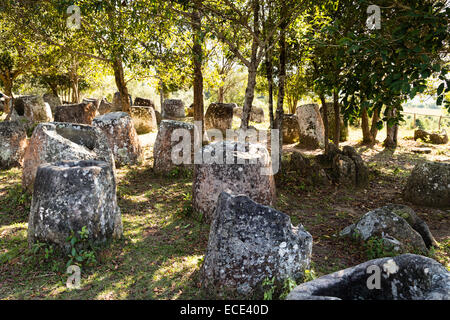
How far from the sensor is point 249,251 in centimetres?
413

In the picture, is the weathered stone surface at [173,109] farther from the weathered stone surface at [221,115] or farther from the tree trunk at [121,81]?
the tree trunk at [121,81]

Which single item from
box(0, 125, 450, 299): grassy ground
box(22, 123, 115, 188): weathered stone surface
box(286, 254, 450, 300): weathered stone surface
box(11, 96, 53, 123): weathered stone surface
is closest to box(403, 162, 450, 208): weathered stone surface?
box(0, 125, 450, 299): grassy ground

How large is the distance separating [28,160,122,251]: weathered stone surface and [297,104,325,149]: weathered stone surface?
10906mm

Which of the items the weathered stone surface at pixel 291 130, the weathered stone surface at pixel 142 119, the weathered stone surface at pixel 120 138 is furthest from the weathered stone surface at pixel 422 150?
the weathered stone surface at pixel 142 119

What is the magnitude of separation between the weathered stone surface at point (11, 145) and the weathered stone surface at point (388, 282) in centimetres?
949

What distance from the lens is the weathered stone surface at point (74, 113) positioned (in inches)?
615

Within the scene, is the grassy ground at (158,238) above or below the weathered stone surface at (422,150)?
below

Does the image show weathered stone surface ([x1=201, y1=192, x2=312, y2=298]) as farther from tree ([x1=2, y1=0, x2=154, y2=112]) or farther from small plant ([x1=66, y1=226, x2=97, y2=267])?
tree ([x1=2, y1=0, x2=154, y2=112])

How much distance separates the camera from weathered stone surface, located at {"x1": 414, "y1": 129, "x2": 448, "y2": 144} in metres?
15.7
